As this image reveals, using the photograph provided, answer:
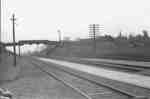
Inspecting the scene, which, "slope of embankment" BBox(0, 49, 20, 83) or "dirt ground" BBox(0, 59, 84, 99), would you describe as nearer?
"dirt ground" BBox(0, 59, 84, 99)

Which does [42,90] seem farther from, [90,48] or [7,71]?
[90,48]

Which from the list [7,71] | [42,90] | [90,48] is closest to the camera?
[42,90]

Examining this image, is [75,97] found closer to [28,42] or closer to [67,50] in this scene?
[67,50]

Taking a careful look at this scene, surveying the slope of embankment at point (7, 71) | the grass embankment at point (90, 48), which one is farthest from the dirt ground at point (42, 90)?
the grass embankment at point (90, 48)

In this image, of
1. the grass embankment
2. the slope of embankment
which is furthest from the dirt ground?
the grass embankment

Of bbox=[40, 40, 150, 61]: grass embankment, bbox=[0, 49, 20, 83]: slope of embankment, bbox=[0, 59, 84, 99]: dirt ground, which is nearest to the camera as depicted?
bbox=[0, 59, 84, 99]: dirt ground

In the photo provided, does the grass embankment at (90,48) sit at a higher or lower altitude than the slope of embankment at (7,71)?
higher

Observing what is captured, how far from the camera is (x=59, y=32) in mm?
124062

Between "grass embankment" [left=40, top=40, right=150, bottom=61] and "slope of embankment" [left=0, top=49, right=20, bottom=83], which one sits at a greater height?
"grass embankment" [left=40, top=40, right=150, bottom=61]

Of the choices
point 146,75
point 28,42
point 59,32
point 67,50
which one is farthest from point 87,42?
point 146,75

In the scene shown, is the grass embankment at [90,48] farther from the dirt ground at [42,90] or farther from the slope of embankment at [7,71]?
the dirt ground at [42,90]

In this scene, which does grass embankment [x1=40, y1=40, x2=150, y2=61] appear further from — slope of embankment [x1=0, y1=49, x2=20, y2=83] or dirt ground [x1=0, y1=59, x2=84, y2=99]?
dirt ground [x1=0, y1=59, x2=84, y2=99]

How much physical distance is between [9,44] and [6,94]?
11109 centimetres

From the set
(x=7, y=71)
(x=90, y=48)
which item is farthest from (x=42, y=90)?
(x=90, y=48)
